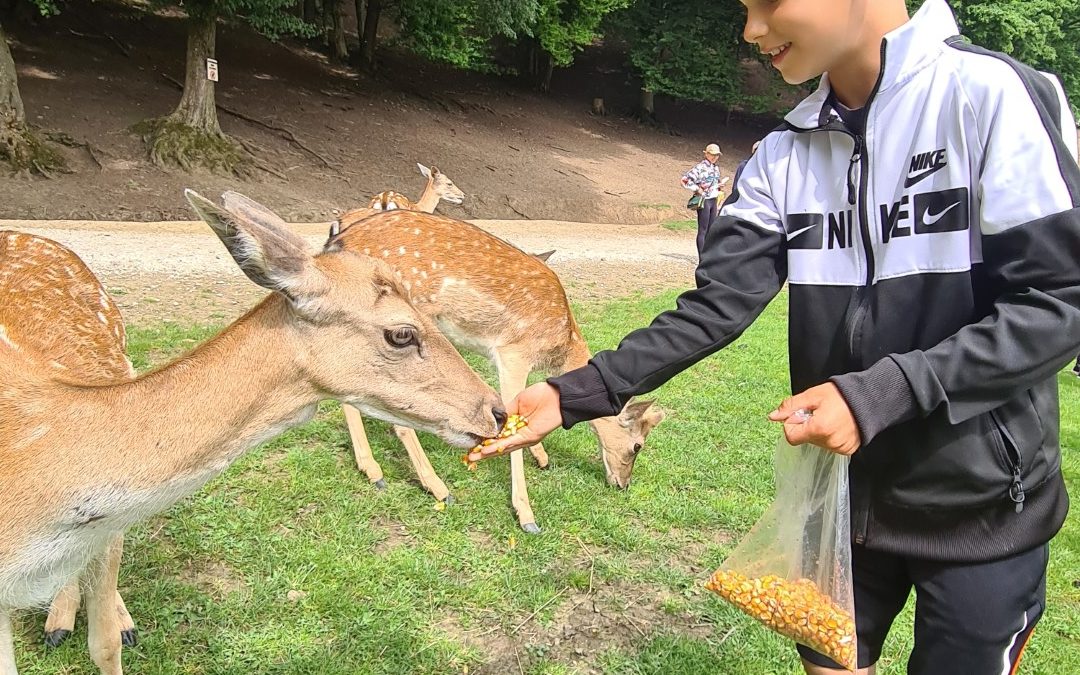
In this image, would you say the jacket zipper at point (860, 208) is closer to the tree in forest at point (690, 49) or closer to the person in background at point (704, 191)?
the person in background at point (704, 191)

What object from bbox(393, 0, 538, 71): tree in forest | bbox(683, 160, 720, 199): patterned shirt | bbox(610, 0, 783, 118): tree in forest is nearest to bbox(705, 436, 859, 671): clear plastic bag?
bbox(683, 160, 720, 199): patterned shirt

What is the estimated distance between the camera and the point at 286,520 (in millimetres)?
3477

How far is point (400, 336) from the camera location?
2164 millimetres

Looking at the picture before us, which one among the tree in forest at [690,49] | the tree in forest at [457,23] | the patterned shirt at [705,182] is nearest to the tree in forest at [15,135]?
the tree in forest at [457,23]

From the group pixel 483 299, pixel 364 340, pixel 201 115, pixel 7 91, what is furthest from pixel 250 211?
pixel 201 115

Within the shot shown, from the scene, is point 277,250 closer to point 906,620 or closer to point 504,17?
point 906,620

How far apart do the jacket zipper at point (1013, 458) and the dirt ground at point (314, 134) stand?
1071 cm

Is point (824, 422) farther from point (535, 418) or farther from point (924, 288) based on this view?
point (535, 418)

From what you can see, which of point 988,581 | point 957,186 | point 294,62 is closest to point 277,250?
point 957,186

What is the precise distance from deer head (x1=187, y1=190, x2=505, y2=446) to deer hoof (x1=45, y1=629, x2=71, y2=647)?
1449 mm

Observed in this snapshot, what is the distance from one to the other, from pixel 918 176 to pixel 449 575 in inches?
97.2

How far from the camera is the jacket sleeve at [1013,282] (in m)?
1.29

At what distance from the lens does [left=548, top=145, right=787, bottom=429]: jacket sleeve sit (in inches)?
73.0

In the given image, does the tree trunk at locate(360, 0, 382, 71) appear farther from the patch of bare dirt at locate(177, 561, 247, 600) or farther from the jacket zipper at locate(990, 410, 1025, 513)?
the jacket zipper at locate(990, 410, 1025, 513)
